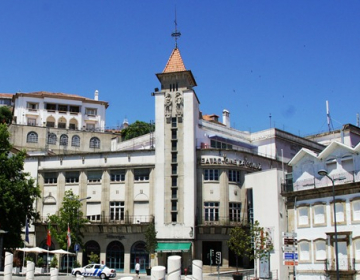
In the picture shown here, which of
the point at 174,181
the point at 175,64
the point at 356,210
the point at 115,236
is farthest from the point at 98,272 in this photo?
the point at 175,64

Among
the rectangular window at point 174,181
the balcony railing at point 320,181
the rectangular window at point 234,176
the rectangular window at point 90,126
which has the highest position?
the rectangular window at point 90,126

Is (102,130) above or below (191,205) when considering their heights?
above

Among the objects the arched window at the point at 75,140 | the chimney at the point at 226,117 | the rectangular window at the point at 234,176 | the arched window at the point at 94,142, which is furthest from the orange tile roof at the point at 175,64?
the arched window at the point at 75,140

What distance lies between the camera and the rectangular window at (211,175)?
5828 centimetres

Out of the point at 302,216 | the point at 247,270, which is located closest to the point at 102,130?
the point at 247,270

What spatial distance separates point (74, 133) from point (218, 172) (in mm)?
31787

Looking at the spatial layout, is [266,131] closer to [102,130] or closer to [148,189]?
[148,189]

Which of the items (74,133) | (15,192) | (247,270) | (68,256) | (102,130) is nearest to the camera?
(15,192)

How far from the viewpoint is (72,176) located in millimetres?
61688

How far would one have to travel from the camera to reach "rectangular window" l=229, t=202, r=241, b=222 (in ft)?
189

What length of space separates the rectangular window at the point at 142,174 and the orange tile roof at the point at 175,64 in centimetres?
1166

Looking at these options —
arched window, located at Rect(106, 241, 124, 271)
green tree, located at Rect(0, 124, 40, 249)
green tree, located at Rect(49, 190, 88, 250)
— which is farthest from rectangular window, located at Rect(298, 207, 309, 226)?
green tree, located at Rect(0, 124, 40, 249)

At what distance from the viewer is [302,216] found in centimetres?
4412

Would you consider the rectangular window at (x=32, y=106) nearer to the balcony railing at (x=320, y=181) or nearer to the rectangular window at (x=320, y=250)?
the balcony railing at (x=320, y=181)
